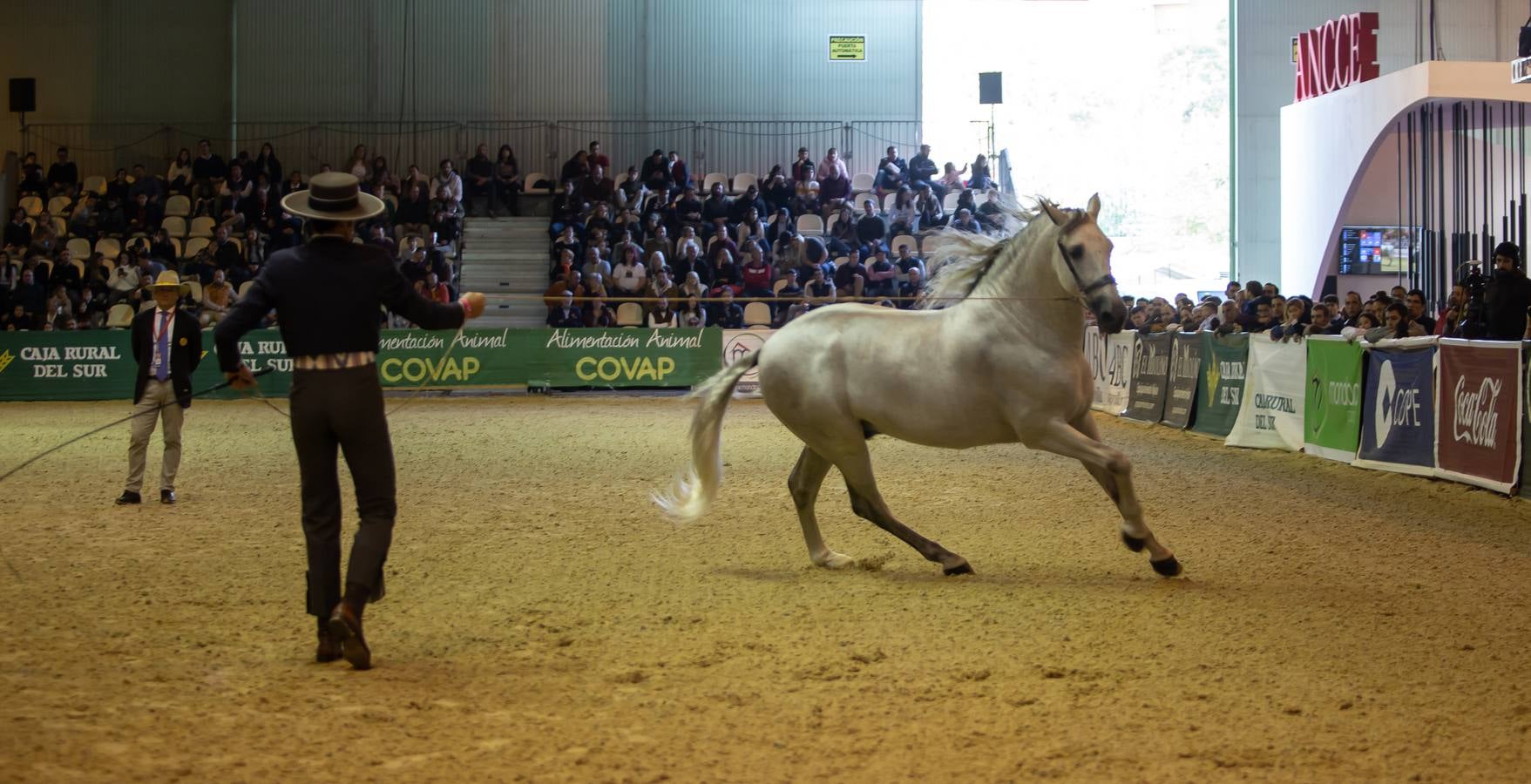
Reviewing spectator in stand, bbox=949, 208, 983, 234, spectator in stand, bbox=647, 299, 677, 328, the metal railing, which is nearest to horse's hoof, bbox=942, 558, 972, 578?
spectator in stand, bbox=949, 208, 983, 234

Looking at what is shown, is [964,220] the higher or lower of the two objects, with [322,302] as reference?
higher

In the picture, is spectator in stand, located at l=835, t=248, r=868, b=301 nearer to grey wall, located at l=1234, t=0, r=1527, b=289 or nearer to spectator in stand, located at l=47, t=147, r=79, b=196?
grey wall, located at l=1234, t=0, r=1527, b=289

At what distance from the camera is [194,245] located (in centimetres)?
2734

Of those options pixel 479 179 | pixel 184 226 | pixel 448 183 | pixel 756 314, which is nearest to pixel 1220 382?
pixel 756 314

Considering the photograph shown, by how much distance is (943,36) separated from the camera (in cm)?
3100

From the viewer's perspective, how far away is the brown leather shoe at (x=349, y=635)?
5.21 metres

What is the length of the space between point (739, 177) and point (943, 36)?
19.8ft

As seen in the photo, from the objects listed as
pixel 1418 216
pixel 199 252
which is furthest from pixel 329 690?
pixel 1418 216

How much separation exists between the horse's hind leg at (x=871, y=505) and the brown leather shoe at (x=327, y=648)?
10.8 ft

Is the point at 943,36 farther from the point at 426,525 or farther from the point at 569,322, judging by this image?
the point at 426,525

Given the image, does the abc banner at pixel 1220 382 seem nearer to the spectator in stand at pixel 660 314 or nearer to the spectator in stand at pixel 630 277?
the spectator in stand at pixel 660 314

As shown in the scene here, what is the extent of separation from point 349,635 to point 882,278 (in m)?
19.9

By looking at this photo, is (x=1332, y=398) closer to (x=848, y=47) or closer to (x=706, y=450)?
(x=706, y=450)

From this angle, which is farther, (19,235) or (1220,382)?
(19,235)
